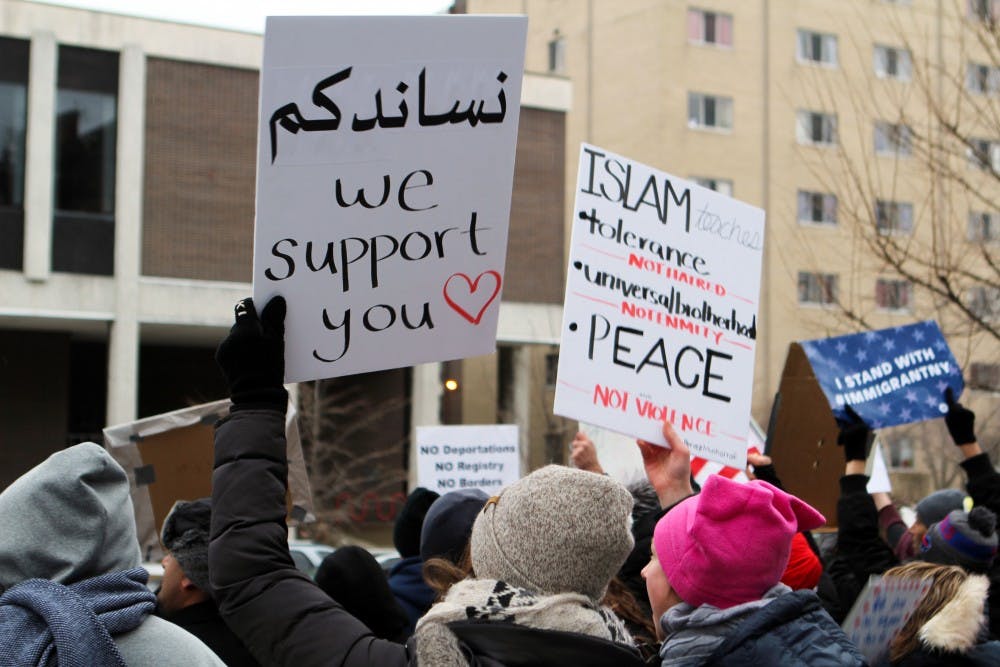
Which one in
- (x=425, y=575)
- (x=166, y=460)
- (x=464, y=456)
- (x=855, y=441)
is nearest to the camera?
(x=425, y=575)

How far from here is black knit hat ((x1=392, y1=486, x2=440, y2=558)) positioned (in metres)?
5.21

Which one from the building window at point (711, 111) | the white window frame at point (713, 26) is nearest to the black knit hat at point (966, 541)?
the building window at point (711, 111)

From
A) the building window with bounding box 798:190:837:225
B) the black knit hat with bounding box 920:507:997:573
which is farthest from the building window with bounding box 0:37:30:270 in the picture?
the black knit hat with bounding box 920:507:997:573

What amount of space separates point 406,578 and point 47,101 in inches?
963

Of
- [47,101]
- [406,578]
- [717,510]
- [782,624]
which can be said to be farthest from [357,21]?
[47,101]

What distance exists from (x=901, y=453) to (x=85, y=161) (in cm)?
2349

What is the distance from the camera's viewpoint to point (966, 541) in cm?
419

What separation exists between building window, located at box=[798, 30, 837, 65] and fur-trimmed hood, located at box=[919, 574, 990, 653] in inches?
1511

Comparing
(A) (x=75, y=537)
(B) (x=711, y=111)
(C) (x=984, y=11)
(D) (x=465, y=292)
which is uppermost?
(B) (x=711, y=111)

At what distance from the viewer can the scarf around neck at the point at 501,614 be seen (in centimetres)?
236

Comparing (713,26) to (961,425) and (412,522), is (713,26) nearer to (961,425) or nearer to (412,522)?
(961,425)

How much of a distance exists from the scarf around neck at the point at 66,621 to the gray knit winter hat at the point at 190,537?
1.29m

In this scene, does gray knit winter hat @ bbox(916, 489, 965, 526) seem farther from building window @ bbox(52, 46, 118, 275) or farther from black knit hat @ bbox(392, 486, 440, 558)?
building window @ bbox(52, 46, 118, 275)

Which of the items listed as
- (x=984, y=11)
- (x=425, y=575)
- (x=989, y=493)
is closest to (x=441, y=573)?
(x=425, y=575)
